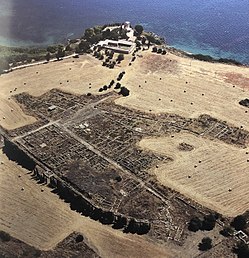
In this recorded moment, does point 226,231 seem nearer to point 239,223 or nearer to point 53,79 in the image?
point 239,223

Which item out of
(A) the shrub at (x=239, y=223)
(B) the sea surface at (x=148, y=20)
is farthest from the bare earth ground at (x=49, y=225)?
(B) the sea surface at (x=148, y=20)

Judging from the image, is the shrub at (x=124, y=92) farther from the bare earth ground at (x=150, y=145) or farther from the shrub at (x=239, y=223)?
the shrub at (x=239, y=223)

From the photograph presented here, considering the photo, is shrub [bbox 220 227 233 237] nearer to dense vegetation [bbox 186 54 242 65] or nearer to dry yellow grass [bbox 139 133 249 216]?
dry yellow grass [bbox 139 133 249 216]

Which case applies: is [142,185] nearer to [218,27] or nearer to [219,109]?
[219,109]

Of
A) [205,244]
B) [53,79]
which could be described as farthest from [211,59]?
[205,244]

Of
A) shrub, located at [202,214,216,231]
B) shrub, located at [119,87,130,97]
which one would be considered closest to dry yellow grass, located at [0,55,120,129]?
shrub, located at [119,87,130,97]

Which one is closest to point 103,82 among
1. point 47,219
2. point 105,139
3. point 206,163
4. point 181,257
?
point 105,139
